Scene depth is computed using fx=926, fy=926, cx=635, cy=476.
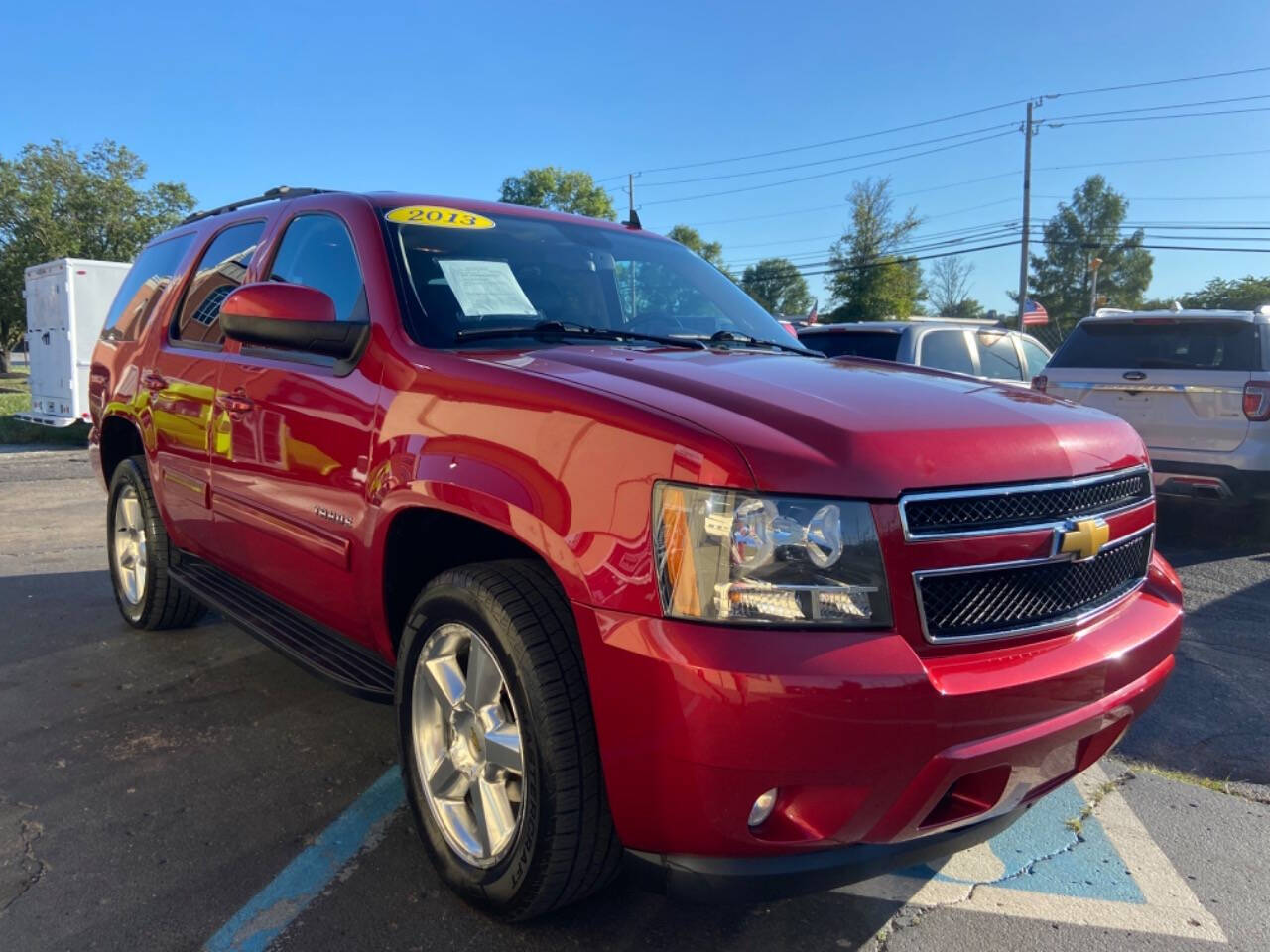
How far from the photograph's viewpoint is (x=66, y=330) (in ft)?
46.9

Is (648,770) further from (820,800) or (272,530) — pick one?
(272,530)

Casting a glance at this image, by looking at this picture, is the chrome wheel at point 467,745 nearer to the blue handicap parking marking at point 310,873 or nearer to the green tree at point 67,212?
the blue handicap parking marking at point 310,873

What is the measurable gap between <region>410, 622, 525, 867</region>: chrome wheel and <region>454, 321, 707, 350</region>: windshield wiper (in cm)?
92

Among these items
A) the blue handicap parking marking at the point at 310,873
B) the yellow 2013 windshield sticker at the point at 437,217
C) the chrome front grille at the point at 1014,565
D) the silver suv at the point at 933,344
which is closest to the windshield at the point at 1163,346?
the silver suv at the point at 933,344

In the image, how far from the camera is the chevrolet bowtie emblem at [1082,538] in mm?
2086

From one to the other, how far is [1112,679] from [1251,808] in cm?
152

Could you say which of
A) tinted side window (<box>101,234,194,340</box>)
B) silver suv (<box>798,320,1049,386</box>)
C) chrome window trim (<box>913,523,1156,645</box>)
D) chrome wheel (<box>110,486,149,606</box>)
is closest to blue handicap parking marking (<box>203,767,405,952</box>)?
chrome window trim (<box>913,523,1156,645</box>)

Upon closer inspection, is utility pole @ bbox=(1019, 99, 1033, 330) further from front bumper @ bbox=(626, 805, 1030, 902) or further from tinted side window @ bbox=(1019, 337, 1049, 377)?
front bumper @ bbox=(626, 805, 1030, 902)

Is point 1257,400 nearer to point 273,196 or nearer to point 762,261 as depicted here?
point 273,196

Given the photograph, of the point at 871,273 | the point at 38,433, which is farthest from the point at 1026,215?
the point at 38,433

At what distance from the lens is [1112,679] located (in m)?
2.13

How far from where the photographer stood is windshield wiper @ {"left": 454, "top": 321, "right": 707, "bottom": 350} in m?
2.81

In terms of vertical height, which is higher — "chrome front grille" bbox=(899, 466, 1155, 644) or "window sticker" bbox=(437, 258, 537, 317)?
"window sticker" bbox=(437, 258, 537, 317)

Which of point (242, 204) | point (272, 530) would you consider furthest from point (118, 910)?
point (242, 204)
